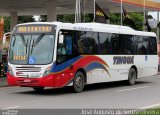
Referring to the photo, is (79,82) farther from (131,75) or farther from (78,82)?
(131,75)

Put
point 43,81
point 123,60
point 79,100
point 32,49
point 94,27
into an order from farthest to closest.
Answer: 1. point 123,60
2. point 94,27
3. point 32,49
4. point 43,81
5. point 79,100

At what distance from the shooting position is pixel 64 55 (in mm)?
17906

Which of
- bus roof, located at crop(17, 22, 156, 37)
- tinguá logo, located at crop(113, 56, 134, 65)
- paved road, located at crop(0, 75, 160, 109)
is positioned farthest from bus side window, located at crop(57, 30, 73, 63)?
tinguá logo, located at crop(113, 56, 134, 65)

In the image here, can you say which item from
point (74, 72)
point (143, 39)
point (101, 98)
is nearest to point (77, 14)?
point (143, 39)

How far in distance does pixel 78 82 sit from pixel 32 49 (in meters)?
2.46

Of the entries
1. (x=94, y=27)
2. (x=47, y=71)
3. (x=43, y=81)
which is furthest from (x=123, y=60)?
(x=43, y=81)

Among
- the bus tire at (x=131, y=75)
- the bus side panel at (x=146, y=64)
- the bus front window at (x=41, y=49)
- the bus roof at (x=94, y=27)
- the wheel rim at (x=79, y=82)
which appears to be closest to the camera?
the bus front window at (x=41, y=49)

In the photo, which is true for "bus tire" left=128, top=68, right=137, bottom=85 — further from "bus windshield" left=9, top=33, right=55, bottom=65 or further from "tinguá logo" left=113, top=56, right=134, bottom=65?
"bus windshield" left=9, top=33, right=55, bottom=65

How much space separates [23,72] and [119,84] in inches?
308

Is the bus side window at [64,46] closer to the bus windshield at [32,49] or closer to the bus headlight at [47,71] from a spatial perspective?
the bus windshield at [32,49]

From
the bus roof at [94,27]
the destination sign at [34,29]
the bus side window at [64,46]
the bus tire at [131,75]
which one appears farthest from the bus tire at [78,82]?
the bus tire at [131,75]

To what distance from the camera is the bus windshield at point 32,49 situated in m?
17.4

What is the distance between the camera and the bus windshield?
17.4 meters

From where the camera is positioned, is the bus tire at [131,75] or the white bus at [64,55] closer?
Result: the white bus at [64,55]
